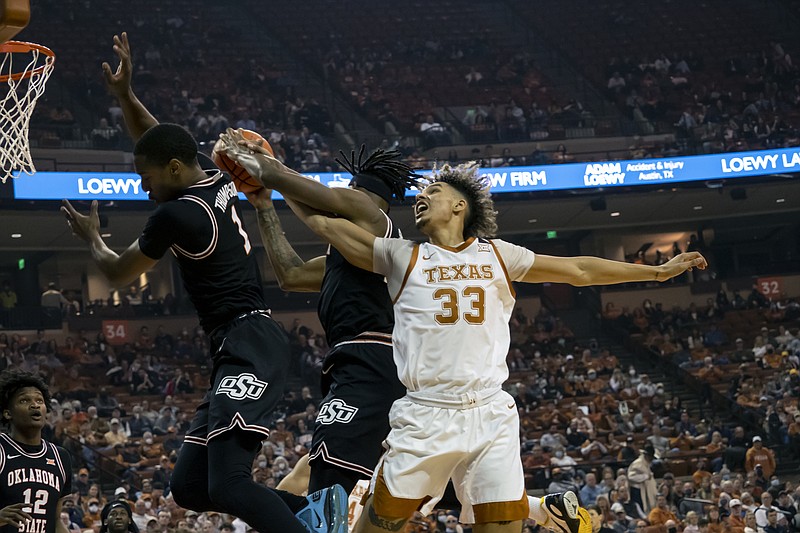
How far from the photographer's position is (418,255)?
15.2ft

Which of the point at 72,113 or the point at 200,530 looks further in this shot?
the point at 72,113

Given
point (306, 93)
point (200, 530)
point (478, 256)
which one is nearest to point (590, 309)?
point (306, 93)

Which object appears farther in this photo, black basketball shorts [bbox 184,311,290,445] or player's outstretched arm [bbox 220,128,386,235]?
player's outstretched arm [bbox 220,128,386,235]

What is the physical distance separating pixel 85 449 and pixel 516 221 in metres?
12.7

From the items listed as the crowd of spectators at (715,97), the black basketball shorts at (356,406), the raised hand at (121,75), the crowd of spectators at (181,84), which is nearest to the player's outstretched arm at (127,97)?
the raised hand at (121,75)

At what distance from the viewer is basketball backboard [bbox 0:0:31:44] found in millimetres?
4809

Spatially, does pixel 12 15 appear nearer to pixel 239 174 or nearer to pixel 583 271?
pixel 239 174

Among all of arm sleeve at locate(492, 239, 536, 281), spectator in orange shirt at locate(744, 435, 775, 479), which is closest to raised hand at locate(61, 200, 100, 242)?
arm sleeve at locate(492, 239, 536, 281)

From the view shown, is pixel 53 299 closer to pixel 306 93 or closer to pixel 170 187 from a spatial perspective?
pixel 306 93

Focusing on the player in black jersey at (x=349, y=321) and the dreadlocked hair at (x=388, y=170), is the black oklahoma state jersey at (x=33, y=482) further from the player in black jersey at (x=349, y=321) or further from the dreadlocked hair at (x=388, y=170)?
the dreadlocked hair at (x=388, y=170)

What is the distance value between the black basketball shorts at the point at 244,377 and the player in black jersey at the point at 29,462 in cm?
134

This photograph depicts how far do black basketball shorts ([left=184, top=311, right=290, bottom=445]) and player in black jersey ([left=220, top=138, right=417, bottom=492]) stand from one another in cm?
31

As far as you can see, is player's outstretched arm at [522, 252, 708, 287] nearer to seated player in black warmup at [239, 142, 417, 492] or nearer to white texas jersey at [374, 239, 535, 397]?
white texas jersey at [374, 239, 535, 397]

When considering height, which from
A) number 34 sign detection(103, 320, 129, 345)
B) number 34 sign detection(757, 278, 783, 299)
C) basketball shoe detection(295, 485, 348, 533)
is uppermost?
number 34 sign detection(757, 278, 783, 299)
